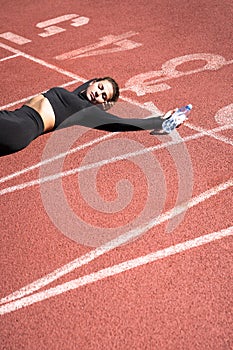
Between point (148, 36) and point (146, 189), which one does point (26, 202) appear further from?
point (148, 36)

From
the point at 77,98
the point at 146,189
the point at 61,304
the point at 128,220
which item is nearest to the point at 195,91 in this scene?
the point at 77,98

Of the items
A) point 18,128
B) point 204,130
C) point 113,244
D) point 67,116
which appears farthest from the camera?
point 204,130

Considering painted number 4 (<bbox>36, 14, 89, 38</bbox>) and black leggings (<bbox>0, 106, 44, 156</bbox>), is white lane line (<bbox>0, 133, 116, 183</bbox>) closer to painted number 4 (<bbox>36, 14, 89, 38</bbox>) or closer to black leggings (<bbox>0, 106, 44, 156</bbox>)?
black leggings (<bbox>0, 106, 44, 156</bbox>)

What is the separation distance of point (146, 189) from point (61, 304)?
202 centimetres

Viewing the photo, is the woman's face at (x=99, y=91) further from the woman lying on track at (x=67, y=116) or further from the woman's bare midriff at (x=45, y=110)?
the woman's bare midriff at (x=45, y=110)

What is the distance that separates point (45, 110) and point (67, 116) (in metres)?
0.33

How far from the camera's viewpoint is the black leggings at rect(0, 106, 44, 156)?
7.07 metres

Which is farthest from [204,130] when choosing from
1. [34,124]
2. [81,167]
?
[34,124]

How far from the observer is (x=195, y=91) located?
9.04m

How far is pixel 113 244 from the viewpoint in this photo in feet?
19.6

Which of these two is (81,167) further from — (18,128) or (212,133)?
(212,133)

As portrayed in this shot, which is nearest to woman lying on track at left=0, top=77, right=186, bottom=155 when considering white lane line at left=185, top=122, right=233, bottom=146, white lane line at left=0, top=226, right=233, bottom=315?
white lane line at left=185, top=122, right=233, bottom=146

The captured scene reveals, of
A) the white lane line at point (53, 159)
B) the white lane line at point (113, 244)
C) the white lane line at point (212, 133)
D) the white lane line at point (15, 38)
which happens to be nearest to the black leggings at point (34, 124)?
the white lane line at point (53, 159)

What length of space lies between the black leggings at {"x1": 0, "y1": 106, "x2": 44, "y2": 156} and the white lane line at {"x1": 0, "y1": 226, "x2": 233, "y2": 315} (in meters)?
2.39
